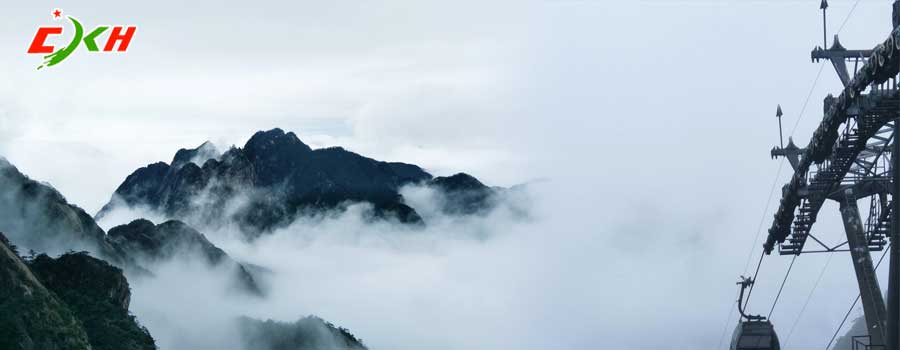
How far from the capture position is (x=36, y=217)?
160 meters

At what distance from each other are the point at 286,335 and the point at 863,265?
456ft

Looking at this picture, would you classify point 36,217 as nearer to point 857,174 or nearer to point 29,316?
point 29,316

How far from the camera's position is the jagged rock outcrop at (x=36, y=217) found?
159625 mm

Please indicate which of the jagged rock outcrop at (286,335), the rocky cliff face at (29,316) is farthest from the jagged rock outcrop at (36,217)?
the rocky cliff face at (29,316)

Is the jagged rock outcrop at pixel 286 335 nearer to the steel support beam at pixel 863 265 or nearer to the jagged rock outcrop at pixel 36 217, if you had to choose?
the jagged rock outcrop at pixel 36 217

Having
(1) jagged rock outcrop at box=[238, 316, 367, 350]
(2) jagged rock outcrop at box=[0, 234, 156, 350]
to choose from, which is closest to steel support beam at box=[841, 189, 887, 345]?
(2) jagged rock outcrop at box=[0, 234, 156, 350]

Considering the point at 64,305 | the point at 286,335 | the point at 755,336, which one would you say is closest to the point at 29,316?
the point at 64,305

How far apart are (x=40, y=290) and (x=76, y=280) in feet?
65.7

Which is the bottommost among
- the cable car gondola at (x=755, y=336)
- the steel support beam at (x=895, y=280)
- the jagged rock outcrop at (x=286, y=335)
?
the steel support beam at (x=895, y=280)

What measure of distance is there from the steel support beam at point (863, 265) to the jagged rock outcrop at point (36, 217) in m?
125

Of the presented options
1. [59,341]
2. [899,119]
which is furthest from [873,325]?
[59,341]

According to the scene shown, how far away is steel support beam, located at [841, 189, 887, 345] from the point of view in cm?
6103

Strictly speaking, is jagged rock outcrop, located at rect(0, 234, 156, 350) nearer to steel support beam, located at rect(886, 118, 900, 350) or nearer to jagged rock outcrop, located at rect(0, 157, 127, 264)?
jagged rock outcrop, located at rect(0, 157, 127, 264)

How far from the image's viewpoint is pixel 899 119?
37.4m
